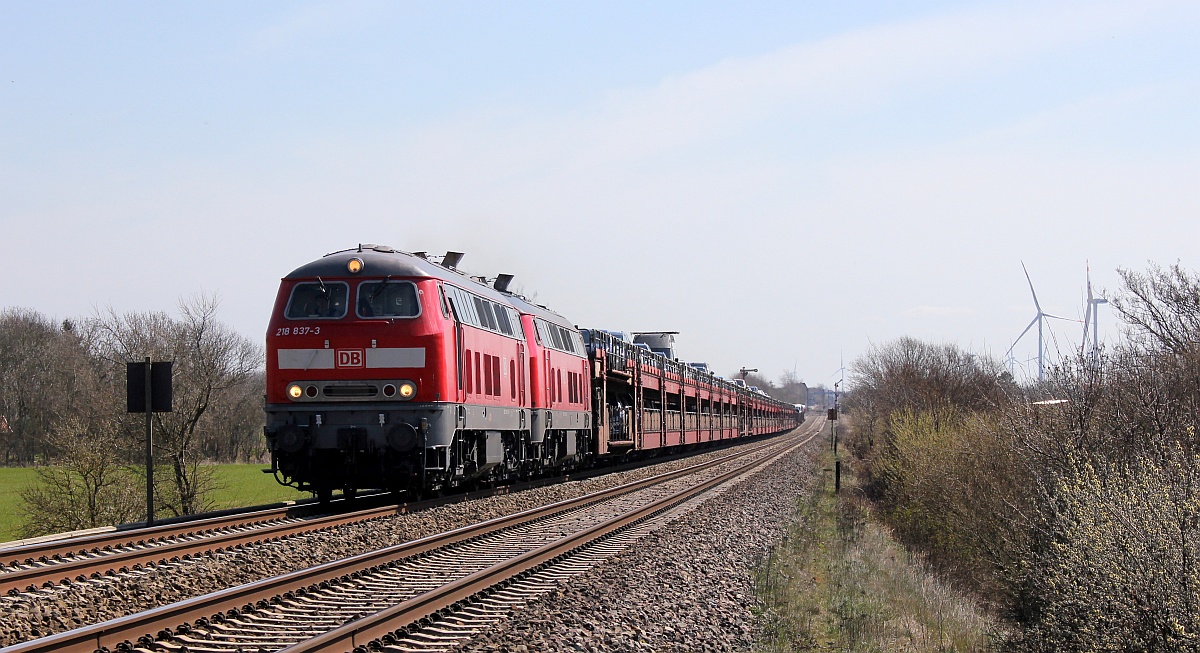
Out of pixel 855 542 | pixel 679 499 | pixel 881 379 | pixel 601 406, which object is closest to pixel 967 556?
pixel 855 542

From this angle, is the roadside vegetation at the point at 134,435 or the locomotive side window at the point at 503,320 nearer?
the locomotive side window at the point at 503,320

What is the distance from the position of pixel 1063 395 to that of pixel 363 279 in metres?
10.6

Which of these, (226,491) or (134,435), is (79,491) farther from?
(226,491)

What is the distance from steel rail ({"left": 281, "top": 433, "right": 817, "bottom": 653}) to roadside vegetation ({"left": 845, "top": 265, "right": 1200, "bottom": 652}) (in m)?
5.09

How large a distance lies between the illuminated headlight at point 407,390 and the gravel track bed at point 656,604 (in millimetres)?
4036

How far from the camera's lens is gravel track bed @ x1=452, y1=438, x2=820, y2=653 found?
8.35 metres

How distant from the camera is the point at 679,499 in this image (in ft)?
73.1

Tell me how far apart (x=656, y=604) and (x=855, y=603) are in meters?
3.65

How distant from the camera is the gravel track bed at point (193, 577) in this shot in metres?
8.09

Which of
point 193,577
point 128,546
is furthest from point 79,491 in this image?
point 193,577

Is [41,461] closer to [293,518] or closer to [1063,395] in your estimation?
[293,518]

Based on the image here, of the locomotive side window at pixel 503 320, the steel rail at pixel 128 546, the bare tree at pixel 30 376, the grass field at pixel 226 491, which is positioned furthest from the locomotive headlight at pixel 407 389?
the bare tree at pixel 30 376

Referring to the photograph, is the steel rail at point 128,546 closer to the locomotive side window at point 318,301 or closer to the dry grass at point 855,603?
the locomotive side window at point 318,301

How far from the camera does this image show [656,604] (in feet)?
33.2
